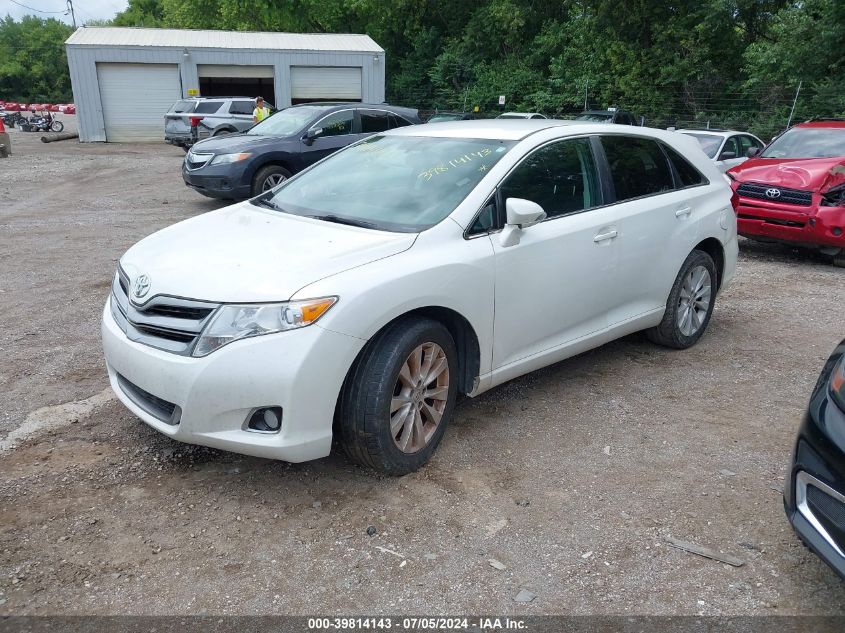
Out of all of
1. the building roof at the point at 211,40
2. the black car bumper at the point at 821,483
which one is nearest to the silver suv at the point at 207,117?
the building roof at the point at 211,40

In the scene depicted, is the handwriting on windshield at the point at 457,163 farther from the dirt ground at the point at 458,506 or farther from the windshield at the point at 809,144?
the windshield at the point at 809,144

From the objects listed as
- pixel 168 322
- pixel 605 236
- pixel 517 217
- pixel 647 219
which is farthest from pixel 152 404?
pixel 647 219

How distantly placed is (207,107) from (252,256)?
66.0 feet

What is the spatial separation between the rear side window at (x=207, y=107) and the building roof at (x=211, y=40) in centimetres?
624

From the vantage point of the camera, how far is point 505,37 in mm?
32375

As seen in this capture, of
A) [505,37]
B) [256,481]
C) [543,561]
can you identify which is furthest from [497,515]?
[505,37]

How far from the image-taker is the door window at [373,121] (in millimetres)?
11742

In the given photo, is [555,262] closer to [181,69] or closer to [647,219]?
[647,219]

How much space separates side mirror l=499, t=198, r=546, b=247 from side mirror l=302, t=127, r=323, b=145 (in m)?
7.80

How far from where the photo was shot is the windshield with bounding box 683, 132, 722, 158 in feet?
38.2

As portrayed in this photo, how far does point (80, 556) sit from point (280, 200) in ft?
7.65

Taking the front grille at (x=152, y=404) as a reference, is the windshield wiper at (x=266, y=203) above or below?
above

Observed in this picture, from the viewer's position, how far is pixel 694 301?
527 centimetres

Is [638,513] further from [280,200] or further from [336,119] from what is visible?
[336,119]
